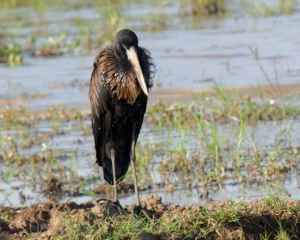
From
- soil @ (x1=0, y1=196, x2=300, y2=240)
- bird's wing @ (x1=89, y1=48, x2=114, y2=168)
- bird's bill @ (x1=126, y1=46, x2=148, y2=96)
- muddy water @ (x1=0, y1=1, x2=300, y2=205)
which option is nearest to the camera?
soil @ (x1=0, y1=196, x2=300, y2=240)

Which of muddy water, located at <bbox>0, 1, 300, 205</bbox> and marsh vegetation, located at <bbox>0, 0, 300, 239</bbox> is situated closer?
marsh vegetation, located at <bbox>0, 0, 300, 239</bbox>

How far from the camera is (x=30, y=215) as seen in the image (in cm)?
548

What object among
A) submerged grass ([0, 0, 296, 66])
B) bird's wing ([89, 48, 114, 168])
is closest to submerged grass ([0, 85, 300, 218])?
bird's wing ([89, 48, 114, 168])

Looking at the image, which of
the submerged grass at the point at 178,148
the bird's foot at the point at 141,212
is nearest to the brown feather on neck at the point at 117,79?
the bird's foot at the point at 141,212

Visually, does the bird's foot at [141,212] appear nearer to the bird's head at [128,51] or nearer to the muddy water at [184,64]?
the bird's head at [128,51]

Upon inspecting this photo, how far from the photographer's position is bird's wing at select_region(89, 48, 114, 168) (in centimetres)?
555

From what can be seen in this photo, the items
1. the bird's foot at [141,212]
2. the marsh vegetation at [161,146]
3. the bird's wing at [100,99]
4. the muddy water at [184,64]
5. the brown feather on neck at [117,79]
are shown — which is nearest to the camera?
the marsh vegetation at [161,146]

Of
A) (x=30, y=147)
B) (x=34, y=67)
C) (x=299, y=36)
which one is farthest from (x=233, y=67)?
(x=30, y=147)

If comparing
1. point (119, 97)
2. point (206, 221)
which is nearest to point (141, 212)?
point (206, 221)

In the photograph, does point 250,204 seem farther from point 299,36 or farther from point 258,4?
point 258,4

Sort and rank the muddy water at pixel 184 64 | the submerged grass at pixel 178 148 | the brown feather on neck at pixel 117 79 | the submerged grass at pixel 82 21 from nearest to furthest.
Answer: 1. the brown feather on neck at pixel 117 79
2. the submerged grass at pixel 178 148
3. the muddy water at pixel 184 64
4. the submerged grass at pixel 82 21

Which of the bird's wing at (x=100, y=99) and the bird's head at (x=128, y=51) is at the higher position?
the bird's head at (x=128, y=51)

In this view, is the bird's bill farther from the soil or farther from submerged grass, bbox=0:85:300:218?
submerged grass, bbox=0:85:300:218

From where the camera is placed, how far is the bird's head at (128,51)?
5.34 metres
